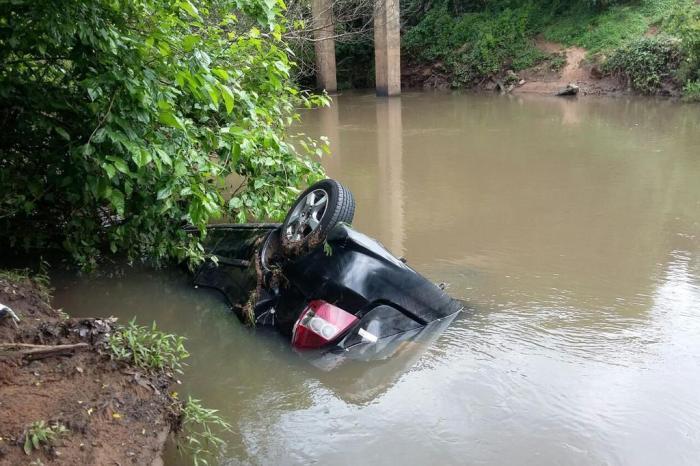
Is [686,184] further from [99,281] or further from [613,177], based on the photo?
[99,281]

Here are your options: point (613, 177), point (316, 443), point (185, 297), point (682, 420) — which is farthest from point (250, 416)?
point (613, 177)

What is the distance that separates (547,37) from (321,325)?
23.3 meters

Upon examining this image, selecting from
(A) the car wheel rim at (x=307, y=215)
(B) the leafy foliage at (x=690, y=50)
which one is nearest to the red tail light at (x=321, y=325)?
(A) the car wheel rim at (x=307, y=215)

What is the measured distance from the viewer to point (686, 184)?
318 inches

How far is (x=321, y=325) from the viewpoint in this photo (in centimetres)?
374

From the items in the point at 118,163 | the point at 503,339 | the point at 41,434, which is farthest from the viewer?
the point at 503,339

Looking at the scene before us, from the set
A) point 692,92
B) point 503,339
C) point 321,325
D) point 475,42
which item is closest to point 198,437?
point 321,325

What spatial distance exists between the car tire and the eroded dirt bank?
1.51m

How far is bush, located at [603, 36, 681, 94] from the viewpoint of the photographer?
61.0 feet

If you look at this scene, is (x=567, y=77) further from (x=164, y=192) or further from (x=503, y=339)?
(x=164, y=192)

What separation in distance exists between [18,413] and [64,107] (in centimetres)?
257

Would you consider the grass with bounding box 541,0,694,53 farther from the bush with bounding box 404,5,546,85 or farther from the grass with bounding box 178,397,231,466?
the grass with bounding box 178,397,231,466

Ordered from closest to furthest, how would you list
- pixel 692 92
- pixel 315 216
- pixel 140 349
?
pixel 140 349 < pixel 315 216 < pixel 692 92

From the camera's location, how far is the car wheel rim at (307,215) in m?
4.20
